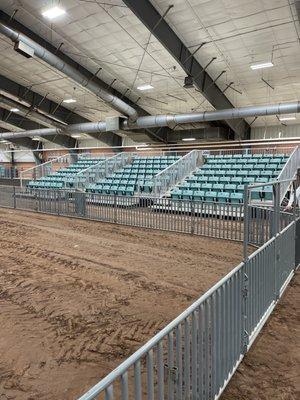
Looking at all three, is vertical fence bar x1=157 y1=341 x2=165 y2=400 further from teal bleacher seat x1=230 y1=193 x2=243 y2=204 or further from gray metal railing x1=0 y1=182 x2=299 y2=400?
teal bleacher seat x1=230 y1=193 x2=243 y2=204

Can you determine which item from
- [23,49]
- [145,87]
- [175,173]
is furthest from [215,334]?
[145,87]

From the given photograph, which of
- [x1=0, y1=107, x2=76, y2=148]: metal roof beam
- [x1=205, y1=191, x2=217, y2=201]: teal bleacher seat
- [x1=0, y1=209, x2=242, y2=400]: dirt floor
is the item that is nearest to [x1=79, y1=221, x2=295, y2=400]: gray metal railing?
[x1=0, y1=209, x2=242, y2=400]: dirt floor

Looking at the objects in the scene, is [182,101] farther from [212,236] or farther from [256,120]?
[212,236]

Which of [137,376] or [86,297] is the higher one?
[137,376]

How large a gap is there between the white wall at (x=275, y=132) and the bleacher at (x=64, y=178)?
11641 millimetres

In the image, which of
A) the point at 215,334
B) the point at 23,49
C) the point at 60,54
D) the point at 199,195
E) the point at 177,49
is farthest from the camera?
the point at 60,54

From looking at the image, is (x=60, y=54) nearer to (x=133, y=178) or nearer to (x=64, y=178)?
(x=133, y=178)

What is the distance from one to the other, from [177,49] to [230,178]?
6.14 metres

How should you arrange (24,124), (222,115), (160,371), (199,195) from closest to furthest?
1. (160,371)
2. (199,195)
3. (222,115)
4. (24,124)

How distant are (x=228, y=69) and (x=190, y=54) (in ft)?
8.17

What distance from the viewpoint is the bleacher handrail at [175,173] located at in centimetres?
1538

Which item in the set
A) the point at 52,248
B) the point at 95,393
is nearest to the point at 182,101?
the point at 52,248

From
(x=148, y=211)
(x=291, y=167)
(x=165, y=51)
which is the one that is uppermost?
(x=165, y=51)

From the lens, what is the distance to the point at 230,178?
575 inches
